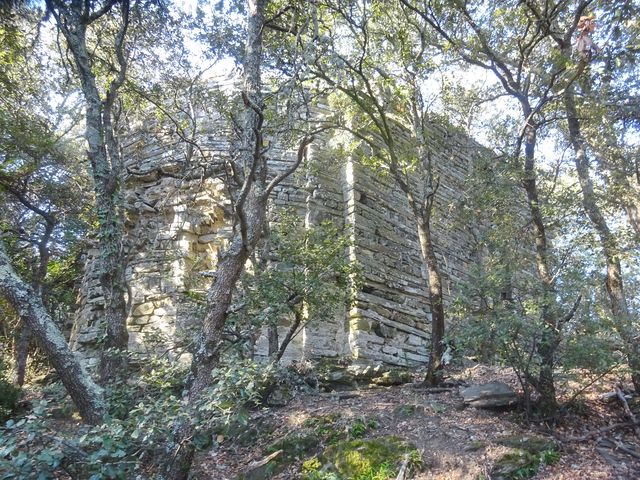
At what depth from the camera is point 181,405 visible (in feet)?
10.9

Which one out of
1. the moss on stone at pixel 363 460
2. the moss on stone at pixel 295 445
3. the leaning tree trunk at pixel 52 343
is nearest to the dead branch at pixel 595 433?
the moss on stone at pixel 363 460

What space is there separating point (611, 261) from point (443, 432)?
299cm

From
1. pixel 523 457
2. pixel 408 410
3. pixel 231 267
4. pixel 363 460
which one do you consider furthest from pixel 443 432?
pixel 231 267

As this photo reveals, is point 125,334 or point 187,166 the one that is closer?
point 125,334

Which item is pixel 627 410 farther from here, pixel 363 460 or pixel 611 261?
pixel 363 460

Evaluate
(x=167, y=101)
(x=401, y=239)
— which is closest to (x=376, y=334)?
(x=401, y=239)

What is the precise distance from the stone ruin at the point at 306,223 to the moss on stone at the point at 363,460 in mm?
2289

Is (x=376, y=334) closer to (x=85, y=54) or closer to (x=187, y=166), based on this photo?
(x=187, y=166)

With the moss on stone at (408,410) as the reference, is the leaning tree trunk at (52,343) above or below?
above

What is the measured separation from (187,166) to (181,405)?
4180 mm

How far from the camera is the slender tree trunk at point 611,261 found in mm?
4449

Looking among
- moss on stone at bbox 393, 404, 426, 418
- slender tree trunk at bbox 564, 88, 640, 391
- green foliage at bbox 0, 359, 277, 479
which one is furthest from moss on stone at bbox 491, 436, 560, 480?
green foliage at bbox 0, 359, 277, 479

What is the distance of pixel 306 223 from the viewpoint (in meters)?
7.19

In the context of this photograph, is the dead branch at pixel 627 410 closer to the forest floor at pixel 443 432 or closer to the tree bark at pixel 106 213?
the forest floor at pixel 443 432
